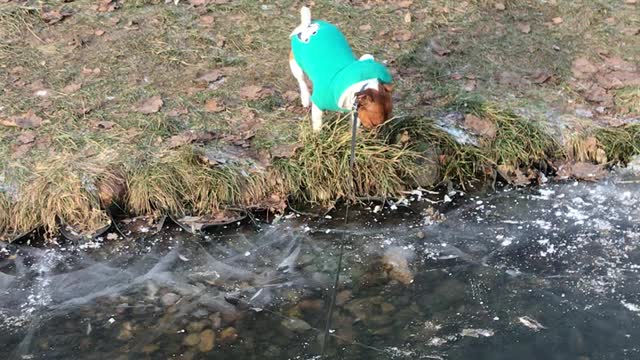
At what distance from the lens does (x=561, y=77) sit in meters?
6.50

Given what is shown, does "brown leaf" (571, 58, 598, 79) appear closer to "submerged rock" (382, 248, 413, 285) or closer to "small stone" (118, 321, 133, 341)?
"submerged rock" (382, 248, 413, 285)

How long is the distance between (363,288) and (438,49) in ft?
9.96

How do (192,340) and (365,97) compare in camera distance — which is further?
(365,97)

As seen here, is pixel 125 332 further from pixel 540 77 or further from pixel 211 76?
pixel 540 77

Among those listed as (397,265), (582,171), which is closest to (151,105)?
(397,265)

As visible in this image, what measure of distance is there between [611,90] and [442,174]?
1.90 metres

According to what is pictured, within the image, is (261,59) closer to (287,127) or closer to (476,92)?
(287,127)

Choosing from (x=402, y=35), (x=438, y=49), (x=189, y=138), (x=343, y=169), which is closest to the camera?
(x=343, y=169)

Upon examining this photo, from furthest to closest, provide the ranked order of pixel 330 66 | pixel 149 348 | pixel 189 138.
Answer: pixel 189 138, pixel 330 66, pixel 149 348

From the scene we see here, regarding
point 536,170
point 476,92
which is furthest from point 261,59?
point 536,170

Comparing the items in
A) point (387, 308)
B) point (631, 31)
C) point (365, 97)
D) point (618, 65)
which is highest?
point (365, 97)

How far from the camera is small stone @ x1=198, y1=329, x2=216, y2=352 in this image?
13.5ft

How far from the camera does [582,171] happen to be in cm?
562

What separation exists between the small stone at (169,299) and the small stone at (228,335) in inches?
17.6
